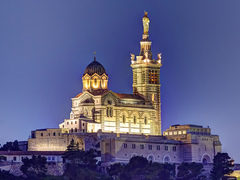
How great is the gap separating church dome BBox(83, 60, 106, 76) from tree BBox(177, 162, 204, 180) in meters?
22.5

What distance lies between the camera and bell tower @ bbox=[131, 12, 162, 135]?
17238cm

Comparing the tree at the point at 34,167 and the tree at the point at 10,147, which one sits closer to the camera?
the tree at the point at 34,167

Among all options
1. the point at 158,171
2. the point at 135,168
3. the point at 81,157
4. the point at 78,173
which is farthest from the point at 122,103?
the point at 78,173

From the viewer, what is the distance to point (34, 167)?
14175cm

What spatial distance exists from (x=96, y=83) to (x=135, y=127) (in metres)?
10.0

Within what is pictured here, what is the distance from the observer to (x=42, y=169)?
468ft

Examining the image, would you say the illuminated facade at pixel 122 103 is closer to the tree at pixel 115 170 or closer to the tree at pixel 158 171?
the tree at pixel 115 170

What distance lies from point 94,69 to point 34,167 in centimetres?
3027

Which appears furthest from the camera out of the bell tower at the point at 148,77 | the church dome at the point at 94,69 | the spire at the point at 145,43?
the spire at the point at 145,43

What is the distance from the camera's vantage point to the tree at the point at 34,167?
141 metres

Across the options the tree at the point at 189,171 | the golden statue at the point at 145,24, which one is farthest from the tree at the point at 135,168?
the golden statue at the point at 145,24

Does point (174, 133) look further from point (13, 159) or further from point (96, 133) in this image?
point (13, 159)

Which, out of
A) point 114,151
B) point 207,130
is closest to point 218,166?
point 207,130

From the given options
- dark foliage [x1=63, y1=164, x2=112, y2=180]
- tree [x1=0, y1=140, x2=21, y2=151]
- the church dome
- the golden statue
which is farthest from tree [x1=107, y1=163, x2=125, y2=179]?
the golden statue
